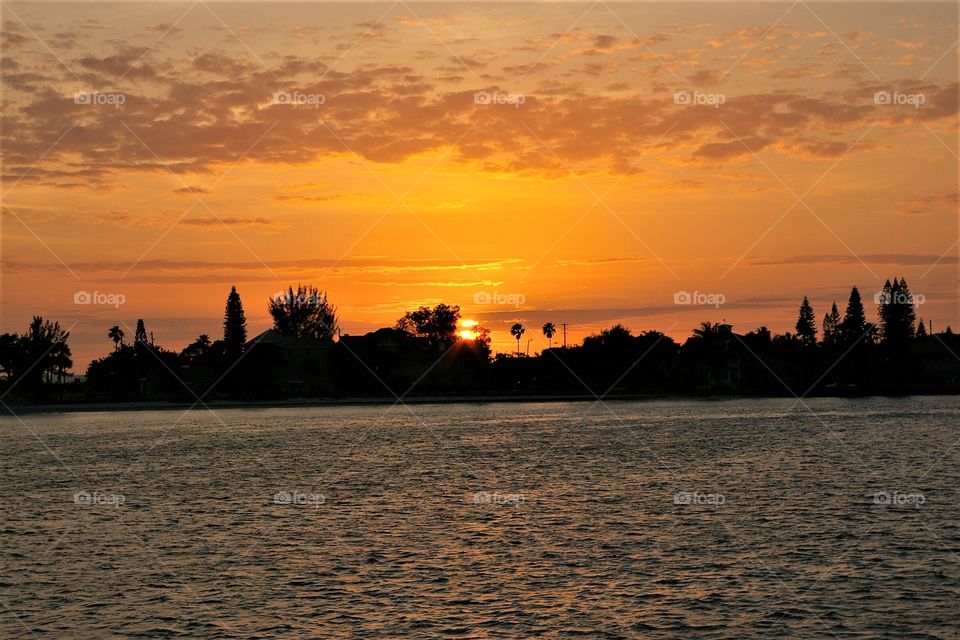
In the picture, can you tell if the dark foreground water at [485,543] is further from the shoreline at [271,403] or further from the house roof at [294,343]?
the house roof at [294,343]

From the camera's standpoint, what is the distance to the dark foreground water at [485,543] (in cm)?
2741

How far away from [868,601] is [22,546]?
29.9m

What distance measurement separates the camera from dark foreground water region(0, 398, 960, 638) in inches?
1079

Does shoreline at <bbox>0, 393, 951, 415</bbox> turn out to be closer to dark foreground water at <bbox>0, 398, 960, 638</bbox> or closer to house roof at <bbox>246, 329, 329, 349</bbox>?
house roof at <bbox>246, 329, 329, 349</bbox>

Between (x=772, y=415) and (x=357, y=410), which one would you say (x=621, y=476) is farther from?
(x=357, y=410)

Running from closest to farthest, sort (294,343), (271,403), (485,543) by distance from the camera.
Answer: (485,543)
(271,403)
(294,343)

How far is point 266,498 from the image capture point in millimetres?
52219

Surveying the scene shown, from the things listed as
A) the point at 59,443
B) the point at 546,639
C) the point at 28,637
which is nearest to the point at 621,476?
the point at 546,639

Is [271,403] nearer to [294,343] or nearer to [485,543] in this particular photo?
[294,343]

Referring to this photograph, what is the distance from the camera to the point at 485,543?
38.1 m

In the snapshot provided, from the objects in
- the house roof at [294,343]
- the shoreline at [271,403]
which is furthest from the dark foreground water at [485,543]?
the house roof at [294,343]

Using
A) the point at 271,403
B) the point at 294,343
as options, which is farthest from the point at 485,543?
the point at 294,343

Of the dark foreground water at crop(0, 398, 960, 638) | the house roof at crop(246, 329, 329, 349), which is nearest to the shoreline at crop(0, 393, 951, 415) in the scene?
the house roof at crop(246, 329, 329, 349)

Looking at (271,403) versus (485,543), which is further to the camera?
(271,403)
